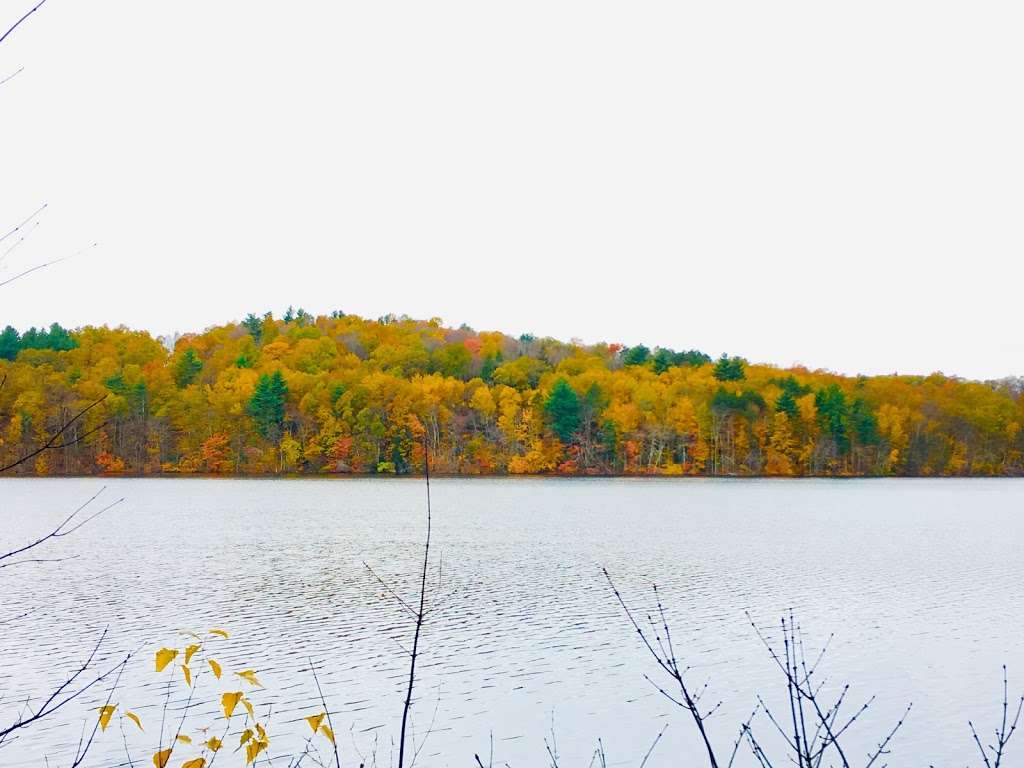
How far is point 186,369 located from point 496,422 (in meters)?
30.0

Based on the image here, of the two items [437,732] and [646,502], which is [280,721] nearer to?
[437,732]

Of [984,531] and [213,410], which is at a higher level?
[213,410]

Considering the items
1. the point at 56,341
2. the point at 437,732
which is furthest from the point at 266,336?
the point at 437,732

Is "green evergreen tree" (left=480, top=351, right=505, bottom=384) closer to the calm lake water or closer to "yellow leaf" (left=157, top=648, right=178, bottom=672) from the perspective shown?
the calm lake water

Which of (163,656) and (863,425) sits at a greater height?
(863,425)

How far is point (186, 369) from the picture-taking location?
96.0 metres

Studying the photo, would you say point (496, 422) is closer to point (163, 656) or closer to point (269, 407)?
point (269, 407)

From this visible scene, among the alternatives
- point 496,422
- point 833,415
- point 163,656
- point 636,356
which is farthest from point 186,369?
point 163,656

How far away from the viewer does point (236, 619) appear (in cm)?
1819

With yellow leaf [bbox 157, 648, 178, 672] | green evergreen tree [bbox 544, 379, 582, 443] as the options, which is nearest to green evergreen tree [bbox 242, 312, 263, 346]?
green evergreen tree [bbox 544, 379, 582, 443]

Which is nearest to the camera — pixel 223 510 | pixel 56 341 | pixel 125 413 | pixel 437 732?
pixel 437 732

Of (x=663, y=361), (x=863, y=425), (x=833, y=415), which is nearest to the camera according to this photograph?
(x=833, y=415)

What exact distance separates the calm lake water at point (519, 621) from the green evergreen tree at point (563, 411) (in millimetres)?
47636

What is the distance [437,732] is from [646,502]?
41.1 metres
